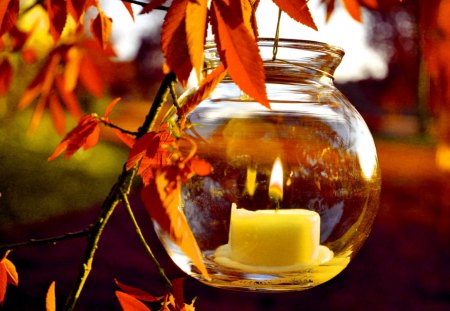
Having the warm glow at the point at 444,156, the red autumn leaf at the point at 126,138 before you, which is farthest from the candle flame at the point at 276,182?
the warm glow at the point at 444,156

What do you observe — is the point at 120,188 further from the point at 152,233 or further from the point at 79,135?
the point at 152,233

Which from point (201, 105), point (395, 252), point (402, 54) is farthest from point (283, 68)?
point (402, 54)

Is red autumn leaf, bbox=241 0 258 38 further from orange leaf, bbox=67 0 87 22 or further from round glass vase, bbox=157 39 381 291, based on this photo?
orange leaf, bbox=67 0 87 22

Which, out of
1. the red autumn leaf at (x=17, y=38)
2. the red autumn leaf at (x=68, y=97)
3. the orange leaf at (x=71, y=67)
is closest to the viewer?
the red autumn leaf at (x=17, y=38)

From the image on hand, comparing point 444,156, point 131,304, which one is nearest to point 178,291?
point 131,304

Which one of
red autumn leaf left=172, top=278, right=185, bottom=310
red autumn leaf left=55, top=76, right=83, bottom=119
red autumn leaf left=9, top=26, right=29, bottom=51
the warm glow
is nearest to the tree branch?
red autumn leaf left=172, top=278, right=185, bottom=310

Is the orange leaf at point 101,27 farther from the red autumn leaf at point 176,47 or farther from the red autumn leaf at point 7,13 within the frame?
the red autumn leaf at point 176,47

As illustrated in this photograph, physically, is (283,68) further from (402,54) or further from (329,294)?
(402,54)
